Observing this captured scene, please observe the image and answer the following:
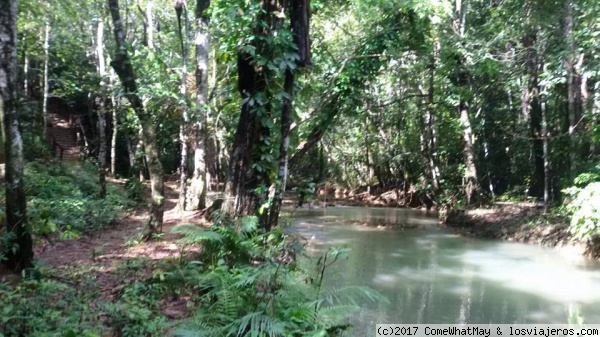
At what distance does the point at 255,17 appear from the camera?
7.52 m

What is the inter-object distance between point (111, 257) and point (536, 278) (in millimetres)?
8167

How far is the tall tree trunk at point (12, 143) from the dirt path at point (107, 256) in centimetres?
67

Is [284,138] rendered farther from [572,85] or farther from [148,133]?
[572,85]

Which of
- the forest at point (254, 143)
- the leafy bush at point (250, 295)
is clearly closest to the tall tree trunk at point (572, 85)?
the forest at point (254, 143)

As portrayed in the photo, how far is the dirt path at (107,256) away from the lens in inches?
231

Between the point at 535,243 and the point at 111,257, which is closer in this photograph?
the point at 111,257

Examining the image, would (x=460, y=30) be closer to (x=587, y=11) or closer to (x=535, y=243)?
(x=587, y=11)

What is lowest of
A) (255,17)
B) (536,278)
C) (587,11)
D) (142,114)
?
(536,278)

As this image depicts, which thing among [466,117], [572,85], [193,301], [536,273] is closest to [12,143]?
[193,301]

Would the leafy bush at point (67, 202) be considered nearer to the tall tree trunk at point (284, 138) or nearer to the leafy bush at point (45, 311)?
the leafy bush at point (45, 311)

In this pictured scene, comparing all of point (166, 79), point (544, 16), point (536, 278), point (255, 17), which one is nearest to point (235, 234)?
point (255, 17)

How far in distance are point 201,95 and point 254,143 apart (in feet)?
15.1

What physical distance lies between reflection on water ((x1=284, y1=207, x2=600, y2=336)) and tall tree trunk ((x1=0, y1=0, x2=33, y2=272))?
4.27 m

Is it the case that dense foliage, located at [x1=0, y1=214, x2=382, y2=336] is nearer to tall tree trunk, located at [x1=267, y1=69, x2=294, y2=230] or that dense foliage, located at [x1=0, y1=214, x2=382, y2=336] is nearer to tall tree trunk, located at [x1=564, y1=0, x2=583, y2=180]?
tall tree trunk, located at [x1=267, y1=69, x2=294, y2=230]
